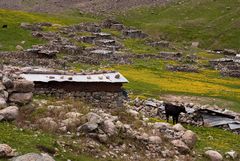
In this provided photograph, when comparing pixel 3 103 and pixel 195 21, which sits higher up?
pixel 195 21

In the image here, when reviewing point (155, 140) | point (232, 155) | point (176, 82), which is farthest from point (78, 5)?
point (155, 140)

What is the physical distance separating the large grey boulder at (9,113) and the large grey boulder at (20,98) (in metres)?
1.61

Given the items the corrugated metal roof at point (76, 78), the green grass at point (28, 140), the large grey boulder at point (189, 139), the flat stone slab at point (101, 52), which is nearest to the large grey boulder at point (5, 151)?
the green grass at point (28, 140)

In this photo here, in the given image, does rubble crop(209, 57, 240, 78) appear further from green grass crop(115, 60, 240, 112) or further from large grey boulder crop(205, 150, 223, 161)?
large grey boulder crop(205, 150, 223, 161)

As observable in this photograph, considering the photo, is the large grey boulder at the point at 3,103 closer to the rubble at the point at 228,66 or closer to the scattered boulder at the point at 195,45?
the rubble at the point at 228,66

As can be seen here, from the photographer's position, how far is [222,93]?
59031 mm

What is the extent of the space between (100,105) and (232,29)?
9217 cm

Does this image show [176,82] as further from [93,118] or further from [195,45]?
[195,45]

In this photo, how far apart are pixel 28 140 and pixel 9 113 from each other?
9.29ft

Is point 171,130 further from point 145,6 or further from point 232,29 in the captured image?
point 145,6

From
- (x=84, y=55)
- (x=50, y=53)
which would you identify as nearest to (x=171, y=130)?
(x=50, y=53)

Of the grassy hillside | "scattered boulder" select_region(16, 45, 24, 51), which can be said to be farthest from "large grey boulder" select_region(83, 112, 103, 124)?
the grassy hillside

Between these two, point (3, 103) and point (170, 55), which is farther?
point (170, 55)

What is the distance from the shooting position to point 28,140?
76.6 feet
